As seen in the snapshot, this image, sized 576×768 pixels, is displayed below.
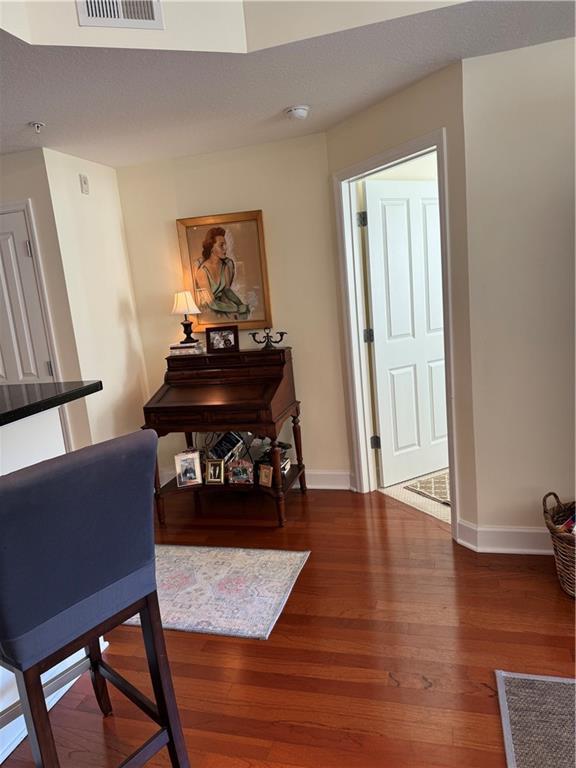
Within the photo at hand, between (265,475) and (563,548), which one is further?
(265,475)

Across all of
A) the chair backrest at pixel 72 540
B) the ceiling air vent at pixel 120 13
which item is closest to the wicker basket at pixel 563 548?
the chair backrest at pixel 72 540

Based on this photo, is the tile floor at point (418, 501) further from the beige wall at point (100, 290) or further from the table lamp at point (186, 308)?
the beige wall at point (100, 290)

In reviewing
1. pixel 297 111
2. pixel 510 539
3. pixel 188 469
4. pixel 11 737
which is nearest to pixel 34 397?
pixel 11 737

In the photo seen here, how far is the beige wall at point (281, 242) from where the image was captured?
10.7 ft

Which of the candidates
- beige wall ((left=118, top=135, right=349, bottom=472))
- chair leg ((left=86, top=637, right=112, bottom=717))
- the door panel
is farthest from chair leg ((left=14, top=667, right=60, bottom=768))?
the door panel

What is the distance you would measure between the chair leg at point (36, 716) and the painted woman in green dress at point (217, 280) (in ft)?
8.52

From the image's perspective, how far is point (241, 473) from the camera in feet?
10.6

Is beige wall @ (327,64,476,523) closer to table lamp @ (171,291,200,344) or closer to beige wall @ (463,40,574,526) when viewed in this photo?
beige wall @ (463,40,574,526)

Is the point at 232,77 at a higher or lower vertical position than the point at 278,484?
higher

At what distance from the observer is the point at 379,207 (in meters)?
3.19

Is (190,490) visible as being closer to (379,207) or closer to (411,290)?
(411,290)

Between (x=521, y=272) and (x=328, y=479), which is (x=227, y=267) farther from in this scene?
(x=521, y=272)

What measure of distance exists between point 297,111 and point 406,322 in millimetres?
1468

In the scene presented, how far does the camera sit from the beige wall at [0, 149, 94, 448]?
2.93 metres
